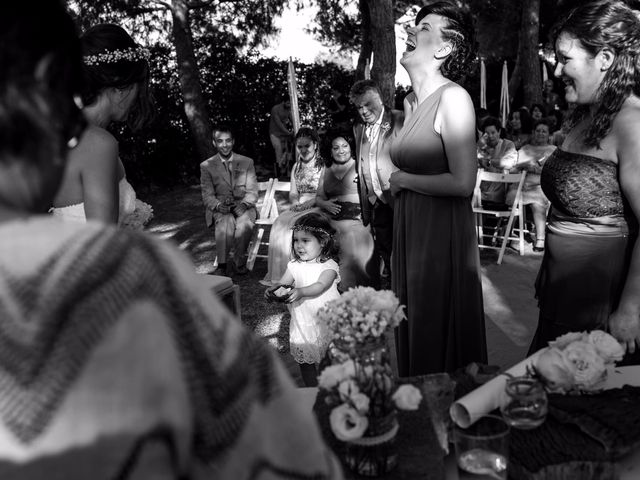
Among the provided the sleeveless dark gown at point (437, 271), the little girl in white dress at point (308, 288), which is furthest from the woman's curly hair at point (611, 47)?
the little girl in white dress at point (308, 288)

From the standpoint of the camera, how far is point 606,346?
5.53 feet

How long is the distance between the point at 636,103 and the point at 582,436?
127cm

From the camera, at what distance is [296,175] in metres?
6.60

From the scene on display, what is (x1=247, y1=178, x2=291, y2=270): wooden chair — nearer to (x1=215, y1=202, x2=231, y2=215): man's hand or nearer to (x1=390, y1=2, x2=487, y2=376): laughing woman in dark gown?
(x1=215, y1=202, x2=231, y2=215): man's hand

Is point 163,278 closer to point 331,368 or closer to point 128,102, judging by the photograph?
point 331,368

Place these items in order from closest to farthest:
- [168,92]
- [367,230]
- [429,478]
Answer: [429,478] → [367,230] → [168,92]

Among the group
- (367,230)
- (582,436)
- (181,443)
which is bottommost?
(367,230)

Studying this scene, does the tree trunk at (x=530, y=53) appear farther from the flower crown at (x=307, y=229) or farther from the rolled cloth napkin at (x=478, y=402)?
the rolled cloth napkin at (x=478, y=402)

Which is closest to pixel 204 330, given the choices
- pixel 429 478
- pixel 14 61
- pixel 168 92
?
pixel 14 61

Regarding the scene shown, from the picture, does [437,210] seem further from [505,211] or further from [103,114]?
[505,211]

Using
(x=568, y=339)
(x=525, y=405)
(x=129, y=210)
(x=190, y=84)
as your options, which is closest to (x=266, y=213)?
(x=129, y=210)

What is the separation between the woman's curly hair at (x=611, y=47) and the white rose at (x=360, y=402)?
1.42m

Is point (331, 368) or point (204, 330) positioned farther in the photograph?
point (331, 368)

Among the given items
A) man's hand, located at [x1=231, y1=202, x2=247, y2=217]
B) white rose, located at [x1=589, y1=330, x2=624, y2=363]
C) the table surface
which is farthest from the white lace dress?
man's hand, located at [x1=231, y1=202, x2=247, y2=217]
